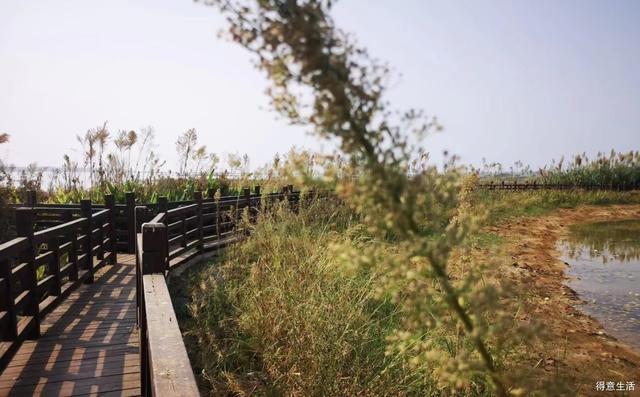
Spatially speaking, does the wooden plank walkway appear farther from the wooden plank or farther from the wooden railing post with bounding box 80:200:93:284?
the wooden plank

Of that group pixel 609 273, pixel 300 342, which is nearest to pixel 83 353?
pixel 300 342

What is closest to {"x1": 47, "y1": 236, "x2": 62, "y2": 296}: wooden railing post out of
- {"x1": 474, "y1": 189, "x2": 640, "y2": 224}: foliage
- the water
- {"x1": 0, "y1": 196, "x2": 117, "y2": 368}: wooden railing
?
{"x1": 0, "y1": 196, "x2": 117, "y2": 368}: wooden railing

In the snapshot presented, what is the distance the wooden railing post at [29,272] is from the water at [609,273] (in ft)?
24.3

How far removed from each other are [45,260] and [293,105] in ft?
20.4

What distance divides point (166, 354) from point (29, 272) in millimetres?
4365

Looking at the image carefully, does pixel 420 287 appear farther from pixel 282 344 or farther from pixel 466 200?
pixel 282 344

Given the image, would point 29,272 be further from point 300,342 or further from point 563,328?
point 563,328

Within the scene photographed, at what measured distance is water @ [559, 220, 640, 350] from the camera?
292 inches

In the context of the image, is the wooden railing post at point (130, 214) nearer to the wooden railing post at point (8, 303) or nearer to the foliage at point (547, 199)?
the wooden railing post at point (8, 303)

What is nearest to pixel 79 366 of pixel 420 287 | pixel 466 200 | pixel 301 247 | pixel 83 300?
pixel 83 300

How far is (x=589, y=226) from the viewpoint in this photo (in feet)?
59.9

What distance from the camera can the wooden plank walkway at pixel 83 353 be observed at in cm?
431

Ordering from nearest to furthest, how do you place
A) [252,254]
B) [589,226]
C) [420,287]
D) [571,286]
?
[420,287], [252,254], [571,286], [589,226]

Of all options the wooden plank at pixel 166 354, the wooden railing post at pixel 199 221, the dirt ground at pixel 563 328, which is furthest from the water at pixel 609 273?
the wooden railing post at pixel 199 221
